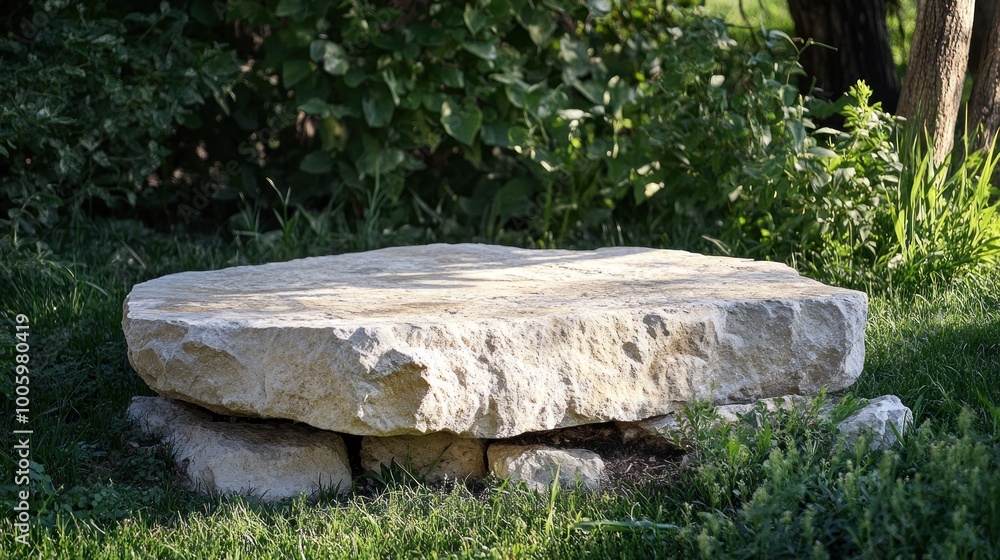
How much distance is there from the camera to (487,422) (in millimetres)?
2844

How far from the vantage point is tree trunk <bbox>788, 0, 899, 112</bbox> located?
4996mm

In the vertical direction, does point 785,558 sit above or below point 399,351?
below

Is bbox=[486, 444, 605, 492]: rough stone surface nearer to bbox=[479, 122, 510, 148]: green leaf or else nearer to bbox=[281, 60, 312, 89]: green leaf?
bbox=[479, 122, 510, 148]: green leaf

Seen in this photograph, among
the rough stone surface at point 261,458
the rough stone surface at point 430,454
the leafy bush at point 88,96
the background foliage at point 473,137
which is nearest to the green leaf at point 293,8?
the background foliage at point 473,137

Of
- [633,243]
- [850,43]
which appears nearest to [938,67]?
[850,43]

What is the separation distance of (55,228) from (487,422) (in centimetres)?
307

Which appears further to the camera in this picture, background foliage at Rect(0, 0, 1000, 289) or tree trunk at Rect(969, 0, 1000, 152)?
tree trunk at Rect(969, 0, 1000, 152)

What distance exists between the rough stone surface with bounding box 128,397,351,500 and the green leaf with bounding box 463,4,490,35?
2.45 metres

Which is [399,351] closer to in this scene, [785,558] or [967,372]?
[785,558]

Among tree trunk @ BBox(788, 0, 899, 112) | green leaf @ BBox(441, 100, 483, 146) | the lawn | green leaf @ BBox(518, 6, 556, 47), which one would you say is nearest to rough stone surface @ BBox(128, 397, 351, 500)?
the lawn

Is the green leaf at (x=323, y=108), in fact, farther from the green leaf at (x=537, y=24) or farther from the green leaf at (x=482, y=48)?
the green leaf at (x=537, y=24)

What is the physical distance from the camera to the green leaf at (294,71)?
497cm

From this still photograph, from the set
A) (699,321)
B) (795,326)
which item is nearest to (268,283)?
(699,321)

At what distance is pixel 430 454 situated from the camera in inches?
121
